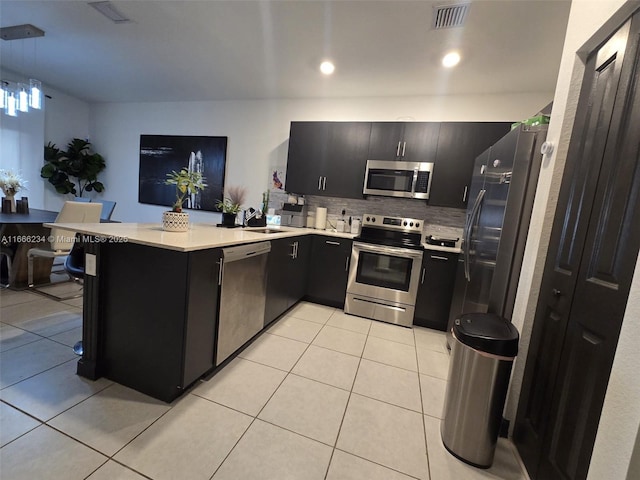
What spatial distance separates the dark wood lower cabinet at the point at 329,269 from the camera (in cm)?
319

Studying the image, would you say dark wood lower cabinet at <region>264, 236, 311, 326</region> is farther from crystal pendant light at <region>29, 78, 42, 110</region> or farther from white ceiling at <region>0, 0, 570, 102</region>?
crystal pendant light at <region>29, 78, 42, 110</region>

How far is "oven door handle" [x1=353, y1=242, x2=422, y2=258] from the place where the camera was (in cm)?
287

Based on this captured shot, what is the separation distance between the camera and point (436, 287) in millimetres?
2861

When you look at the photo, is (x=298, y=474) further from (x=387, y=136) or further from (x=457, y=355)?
(x=387, y=136)

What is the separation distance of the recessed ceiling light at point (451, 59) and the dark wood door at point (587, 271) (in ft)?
5.01

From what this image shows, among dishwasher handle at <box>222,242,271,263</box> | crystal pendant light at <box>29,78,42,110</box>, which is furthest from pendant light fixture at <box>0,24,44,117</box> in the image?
dishwasher handle at <box>222,242,271,263</box>

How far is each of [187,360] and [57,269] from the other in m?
3.68

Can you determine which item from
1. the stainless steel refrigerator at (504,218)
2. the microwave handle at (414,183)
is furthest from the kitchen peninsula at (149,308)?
the microwave handle at (414,183)

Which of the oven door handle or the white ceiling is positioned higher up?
the white ceiling

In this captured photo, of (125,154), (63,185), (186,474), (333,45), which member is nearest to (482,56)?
(333,45)

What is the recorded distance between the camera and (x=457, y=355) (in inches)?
56.2

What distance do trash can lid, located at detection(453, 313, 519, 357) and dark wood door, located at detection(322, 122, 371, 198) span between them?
2.17m

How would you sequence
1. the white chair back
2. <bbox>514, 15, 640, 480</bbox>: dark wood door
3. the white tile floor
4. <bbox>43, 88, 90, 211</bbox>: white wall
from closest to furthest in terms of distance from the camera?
<bbox>514, 15, 640, 480</bbox>: dark wood door, the white tile floor, the white chair back, <bbox>43, 88, 90, 211</bbox>: white wall

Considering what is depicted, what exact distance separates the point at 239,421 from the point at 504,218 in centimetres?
203
